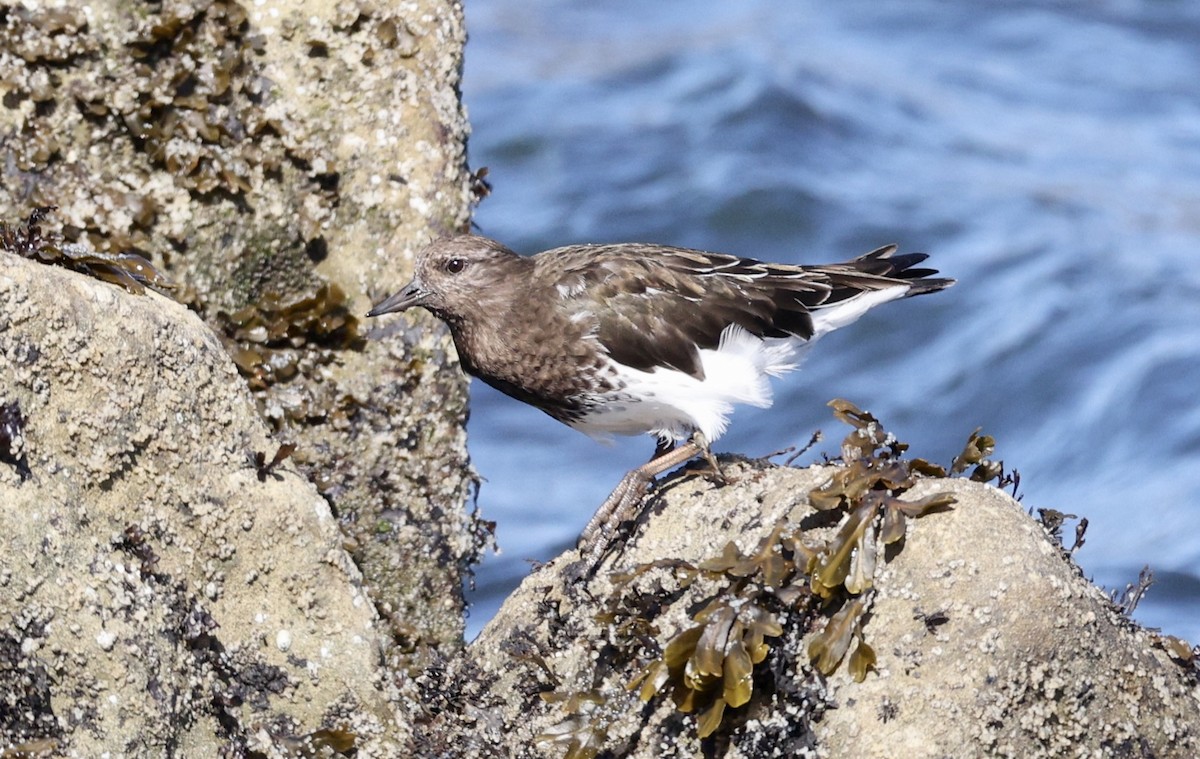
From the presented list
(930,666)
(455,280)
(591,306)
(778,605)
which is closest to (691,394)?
(591,306)

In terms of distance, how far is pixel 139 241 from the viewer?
566 cm

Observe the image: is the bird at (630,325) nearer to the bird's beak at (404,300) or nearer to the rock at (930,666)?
the bird's beak at (404,300)

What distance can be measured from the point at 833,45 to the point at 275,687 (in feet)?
41.5

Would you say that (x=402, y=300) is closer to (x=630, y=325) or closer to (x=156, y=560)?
(x=630, y=325)

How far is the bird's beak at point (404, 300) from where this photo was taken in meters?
5.65

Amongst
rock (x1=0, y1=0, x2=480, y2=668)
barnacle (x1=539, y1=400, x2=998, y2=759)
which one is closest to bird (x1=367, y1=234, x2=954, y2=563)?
rock (x1=0, y1=0, x2=480, y2=668)

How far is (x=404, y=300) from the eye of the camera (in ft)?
18.7

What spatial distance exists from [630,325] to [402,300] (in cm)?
84

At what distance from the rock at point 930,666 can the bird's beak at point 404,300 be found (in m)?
1.56

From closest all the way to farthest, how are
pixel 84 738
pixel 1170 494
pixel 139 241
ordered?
pixel 84 738 < pixel 139 241 < pixel 1170 494

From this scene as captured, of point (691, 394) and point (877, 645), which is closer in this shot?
point (877, 645)

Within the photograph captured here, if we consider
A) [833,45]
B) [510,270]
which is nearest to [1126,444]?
[510,270]

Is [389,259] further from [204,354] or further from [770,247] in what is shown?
[770,247]

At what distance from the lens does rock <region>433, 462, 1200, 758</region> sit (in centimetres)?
406
